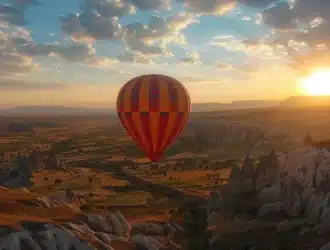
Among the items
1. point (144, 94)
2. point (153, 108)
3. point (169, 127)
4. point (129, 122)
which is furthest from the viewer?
point (169, 127)

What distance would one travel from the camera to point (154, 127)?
54125 mm

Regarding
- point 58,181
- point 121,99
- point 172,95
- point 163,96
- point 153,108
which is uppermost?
point 172,95

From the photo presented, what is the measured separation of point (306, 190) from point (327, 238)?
1001 centimetres

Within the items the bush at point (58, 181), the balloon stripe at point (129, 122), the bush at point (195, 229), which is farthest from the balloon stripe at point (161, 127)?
the bush at point (58, 181)

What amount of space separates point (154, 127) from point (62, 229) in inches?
638

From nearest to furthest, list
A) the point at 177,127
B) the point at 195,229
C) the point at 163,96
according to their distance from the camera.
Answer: the point at 195,229 < the point at 163,96 < the point at 177,127

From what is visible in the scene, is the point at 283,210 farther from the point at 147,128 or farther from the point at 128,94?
the point at 128,94

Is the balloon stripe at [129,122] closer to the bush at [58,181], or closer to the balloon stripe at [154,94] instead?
the balloon stripe at [154,94]

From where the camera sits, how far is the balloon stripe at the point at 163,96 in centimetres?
5247

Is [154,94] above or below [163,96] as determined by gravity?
above

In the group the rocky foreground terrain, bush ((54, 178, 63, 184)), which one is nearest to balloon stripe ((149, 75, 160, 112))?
the rocky foreground terrain

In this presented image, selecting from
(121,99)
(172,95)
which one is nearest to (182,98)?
(172,95)


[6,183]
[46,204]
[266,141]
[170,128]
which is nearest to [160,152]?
[170,128]

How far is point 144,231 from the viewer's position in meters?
61.7
